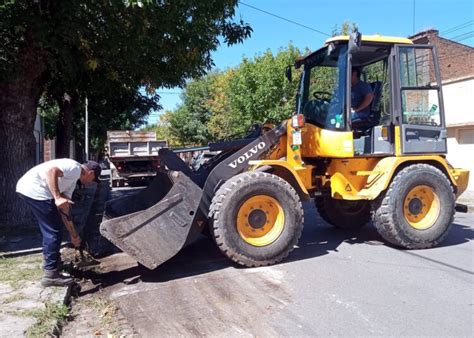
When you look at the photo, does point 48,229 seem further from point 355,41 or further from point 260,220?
point 355,41

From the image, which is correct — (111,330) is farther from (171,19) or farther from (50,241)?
(171,19)

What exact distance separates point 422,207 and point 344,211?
1.56 metres

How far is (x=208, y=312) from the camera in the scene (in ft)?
16.0

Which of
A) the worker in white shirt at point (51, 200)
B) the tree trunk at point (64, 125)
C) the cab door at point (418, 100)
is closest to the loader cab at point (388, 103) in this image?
the cab door at point (418, 100)

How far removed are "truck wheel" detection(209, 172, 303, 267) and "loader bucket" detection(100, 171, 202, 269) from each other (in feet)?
1.16

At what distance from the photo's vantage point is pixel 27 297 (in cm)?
519

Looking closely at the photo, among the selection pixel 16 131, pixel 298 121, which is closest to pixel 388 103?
pixel 298 121

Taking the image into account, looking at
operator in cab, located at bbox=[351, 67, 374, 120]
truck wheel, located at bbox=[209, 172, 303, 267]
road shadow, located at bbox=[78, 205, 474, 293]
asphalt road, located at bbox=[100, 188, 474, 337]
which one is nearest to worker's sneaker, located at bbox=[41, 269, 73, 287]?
road shadow, located at bbox=[78, 205, 474, 293]

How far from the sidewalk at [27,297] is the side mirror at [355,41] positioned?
15.8 feet

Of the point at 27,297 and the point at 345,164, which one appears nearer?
the point at 27,297

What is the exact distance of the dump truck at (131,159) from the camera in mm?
23109

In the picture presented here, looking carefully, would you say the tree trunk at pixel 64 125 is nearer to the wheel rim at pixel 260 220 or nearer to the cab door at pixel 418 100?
the wheel rim at pixel 260 220

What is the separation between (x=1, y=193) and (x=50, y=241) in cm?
400

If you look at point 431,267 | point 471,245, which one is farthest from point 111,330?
point 471,245
